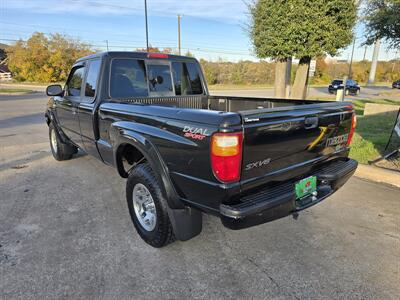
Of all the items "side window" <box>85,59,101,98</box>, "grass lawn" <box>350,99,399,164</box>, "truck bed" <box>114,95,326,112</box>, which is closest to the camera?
"side window" <box>85,59,101,98</box>

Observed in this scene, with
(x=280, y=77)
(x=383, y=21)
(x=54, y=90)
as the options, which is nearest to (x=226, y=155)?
(x=54, y=90)

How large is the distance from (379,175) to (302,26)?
4.37 meters

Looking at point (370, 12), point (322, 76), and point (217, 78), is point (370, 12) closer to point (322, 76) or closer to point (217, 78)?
point (217, 78)

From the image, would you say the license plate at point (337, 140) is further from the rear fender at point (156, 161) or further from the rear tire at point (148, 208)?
the rear tire at point (148, 208)

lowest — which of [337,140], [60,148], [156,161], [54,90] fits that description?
[60,148]

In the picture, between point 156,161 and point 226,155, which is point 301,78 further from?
point 226,155

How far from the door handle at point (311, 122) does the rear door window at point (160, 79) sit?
2.21 metres

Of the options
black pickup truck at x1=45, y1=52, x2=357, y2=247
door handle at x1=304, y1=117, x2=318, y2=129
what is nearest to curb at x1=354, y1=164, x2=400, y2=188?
black pickup truck at x1=45, y1=52, x2=357, y2=247

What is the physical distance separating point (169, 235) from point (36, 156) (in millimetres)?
4783

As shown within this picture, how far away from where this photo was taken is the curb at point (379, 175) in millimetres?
4426

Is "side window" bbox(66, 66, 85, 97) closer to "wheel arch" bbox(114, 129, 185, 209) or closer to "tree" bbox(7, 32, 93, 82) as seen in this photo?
"wheel arch" bbox(114, 129, 185, 209)

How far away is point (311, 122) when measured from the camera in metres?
2.47

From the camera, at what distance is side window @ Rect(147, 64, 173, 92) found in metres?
3.91

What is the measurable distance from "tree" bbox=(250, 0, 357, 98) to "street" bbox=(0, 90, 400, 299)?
4738 millimetres
